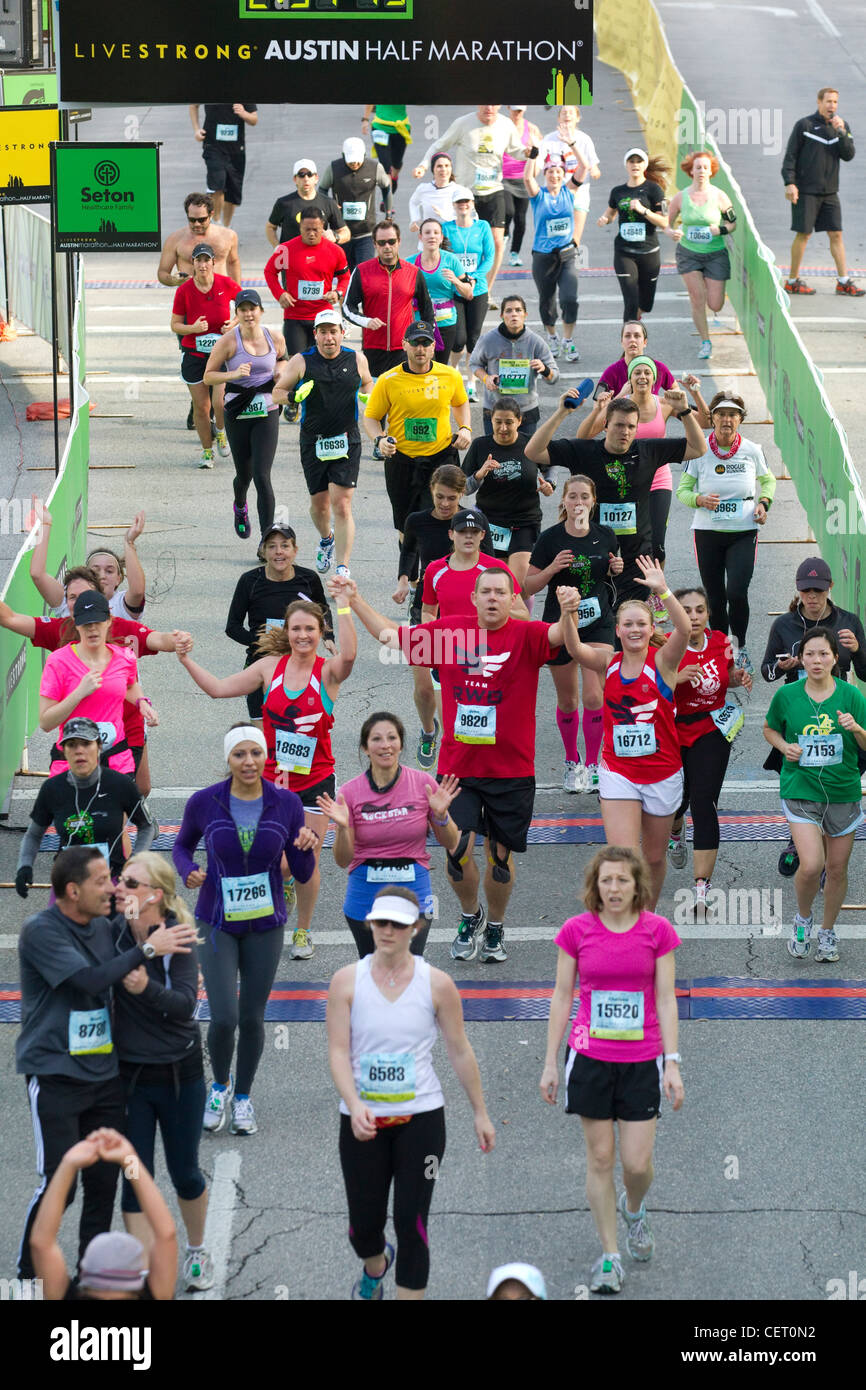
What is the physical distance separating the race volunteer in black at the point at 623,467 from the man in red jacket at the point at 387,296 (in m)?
4.11

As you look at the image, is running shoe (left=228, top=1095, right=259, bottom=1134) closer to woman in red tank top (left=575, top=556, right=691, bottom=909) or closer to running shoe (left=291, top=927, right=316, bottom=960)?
running shoe (left=291, top=927, right=316, bottom=960)

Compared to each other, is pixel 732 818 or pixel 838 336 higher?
pixel 838 336

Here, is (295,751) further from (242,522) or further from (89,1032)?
(242,522)

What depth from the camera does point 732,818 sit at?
1180 cm

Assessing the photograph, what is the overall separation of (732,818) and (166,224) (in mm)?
15372

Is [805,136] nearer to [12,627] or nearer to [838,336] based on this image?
[838,336]

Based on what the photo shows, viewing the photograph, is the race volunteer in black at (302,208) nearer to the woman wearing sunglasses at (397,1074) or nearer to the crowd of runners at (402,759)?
the crowd of runners at (402,759)

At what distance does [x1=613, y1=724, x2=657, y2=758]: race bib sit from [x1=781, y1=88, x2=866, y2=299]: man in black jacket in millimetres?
12007

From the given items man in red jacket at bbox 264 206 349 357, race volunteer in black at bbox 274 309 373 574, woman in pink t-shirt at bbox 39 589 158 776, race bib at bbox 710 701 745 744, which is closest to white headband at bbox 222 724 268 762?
woman in pink t-shirt at bbox 39 589 158 776

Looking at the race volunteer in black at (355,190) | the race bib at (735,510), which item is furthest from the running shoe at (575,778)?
the race volunteer in black at (355,190)

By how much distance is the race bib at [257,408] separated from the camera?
47.5 feet

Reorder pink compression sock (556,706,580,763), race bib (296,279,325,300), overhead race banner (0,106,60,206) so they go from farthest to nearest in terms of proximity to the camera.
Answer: race bib (296,279,325,300)
overhead race banner (0,106,60,206)
pink compression sock (556,706,580,763)

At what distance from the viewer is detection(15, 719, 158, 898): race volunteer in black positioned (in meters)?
8.98
